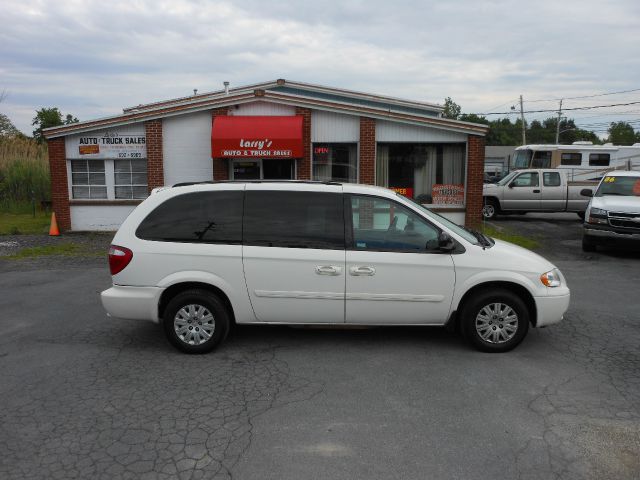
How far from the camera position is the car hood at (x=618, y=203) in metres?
11.4

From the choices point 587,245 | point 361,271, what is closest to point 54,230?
point 361,271

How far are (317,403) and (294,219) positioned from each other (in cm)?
→ 193

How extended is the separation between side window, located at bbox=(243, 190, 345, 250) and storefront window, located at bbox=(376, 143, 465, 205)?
9.94 meters

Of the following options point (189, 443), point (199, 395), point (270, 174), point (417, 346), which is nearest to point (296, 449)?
point (189, 443)

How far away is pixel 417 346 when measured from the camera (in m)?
5.73

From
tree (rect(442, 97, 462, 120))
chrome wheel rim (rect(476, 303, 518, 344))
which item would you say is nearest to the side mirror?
chrome wheel rim (rect(476, 303, 518, 344))

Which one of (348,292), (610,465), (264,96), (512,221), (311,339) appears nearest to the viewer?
(610,465)

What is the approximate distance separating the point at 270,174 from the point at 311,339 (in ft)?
32.7

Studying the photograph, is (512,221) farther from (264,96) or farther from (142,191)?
(142,191)

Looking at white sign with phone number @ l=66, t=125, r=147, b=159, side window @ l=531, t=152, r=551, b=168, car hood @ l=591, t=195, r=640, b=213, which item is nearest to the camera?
car hood @ l=591, t=195, r=640, b=213

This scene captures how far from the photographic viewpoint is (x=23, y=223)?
58.5 ft

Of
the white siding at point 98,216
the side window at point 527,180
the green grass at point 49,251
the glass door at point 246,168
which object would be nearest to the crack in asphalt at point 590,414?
the green grass at point 49,251

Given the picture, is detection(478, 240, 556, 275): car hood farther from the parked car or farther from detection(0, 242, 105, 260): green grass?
detection(0, 242, 105, 260): green grass

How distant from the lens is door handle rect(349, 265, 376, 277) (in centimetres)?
538
